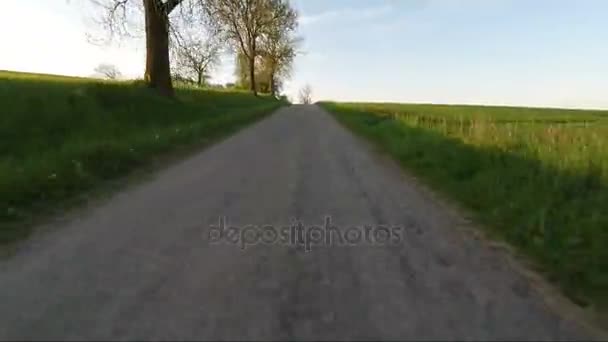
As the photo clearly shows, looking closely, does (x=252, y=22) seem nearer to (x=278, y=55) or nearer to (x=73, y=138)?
(x=278, y=55)

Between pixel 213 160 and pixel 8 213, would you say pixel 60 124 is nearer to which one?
pixel 213 160

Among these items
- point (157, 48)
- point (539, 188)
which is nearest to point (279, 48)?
point (157, 48)

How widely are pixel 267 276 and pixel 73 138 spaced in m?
9.89

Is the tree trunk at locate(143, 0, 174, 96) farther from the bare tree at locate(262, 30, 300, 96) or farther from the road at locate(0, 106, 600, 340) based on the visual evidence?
the bare tree at locate(262, 30, 300, 96)

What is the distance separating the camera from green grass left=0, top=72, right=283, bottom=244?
22.3 feet

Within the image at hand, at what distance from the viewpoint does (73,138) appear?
11.8 m

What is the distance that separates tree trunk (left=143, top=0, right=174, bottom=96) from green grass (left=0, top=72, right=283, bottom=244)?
0.87 meters

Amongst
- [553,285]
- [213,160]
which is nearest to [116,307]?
[553,285]

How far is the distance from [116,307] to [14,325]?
680mm

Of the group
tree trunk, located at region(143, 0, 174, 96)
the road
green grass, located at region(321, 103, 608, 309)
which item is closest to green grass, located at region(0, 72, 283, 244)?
tree trunk, located at region(143, 0, 174, 96)

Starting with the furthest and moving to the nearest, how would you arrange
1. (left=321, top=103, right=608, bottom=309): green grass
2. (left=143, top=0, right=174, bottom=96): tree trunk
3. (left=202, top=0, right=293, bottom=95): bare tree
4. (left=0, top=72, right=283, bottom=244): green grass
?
(left=202, top=0, right=293, bottom=95): bare tree, (left=143, top=0, right=174, bottom=96): tree trunk, (left=0, top=72, right=283, bottom=244): green grass, (left=321, top=103, right=608, bottom=309): green grass

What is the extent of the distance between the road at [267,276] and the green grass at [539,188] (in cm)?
48

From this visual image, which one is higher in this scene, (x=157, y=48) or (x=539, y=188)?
(x=157, y=48)

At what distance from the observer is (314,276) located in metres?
4.03
